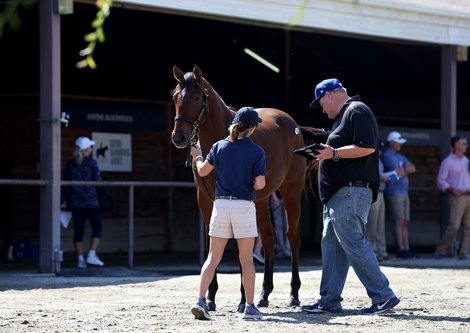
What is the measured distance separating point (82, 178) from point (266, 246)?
5.50 metres

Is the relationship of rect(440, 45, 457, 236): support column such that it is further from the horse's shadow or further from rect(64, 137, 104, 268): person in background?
the horse's shadow

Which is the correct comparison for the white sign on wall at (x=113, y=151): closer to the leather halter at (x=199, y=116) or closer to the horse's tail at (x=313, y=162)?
the horse's tail at (x=313, y=162)

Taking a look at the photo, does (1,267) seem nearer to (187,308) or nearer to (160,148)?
(160,148)

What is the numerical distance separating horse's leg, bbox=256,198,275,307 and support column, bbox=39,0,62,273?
3959mm

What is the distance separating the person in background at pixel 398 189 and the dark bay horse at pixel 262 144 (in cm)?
638

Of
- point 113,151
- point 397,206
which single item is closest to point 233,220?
point 397,206

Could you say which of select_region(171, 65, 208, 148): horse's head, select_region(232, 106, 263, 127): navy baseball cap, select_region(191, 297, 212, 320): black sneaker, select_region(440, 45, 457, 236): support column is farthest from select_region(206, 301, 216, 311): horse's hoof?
select_region(440, 45, 457, 236): support column

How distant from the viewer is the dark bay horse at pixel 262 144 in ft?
27.3

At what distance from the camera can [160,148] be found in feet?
60.0

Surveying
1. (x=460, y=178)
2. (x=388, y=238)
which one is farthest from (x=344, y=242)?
(x=388, y=238)

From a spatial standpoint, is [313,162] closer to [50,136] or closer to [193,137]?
[193,137]

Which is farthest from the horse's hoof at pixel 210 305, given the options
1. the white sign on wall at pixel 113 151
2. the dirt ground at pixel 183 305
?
the white sign on wall at pixel 113 151

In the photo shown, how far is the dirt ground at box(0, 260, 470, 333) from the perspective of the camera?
7.45 m

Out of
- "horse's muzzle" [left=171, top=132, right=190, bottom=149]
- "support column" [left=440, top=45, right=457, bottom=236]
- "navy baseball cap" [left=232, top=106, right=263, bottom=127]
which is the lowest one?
"horse's muzzle" [left=171, top=132, right=190, bottom=149]
